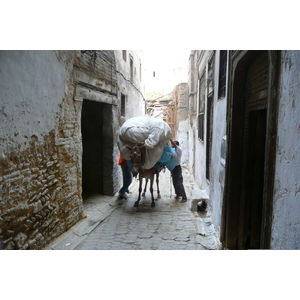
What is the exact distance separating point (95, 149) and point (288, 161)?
5421mm

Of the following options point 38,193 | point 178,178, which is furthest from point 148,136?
point 38,193

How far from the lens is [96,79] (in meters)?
5.28

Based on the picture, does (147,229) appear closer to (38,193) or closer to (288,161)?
(38,193)

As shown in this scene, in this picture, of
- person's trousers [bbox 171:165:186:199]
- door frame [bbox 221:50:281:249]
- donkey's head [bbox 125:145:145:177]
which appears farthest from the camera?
person's trousers [bbox 171:165:186:199]

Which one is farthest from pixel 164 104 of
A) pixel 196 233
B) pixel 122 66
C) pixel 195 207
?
pixel 196 233

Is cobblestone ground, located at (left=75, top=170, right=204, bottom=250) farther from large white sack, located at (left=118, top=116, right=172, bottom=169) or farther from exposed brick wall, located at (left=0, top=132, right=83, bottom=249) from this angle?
large white sack, located at (left=118, top=116, right=172, bottom=169)

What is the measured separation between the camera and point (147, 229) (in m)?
4.32

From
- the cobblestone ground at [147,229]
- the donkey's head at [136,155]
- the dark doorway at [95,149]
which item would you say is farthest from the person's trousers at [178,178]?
the dark doorway at [95,149]

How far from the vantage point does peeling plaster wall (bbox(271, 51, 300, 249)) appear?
1.59 metres

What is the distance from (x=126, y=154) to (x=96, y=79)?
166cm

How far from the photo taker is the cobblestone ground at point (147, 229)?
12.0 ft

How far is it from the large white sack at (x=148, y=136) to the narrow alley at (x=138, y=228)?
1077 mm

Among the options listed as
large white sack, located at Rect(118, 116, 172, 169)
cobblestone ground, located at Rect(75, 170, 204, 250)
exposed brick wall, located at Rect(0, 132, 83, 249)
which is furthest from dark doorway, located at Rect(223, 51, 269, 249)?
exposed brick wall, located at Rect(0, 132, 83, 249)

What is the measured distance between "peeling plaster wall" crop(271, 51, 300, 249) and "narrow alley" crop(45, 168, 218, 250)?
6.79ft
